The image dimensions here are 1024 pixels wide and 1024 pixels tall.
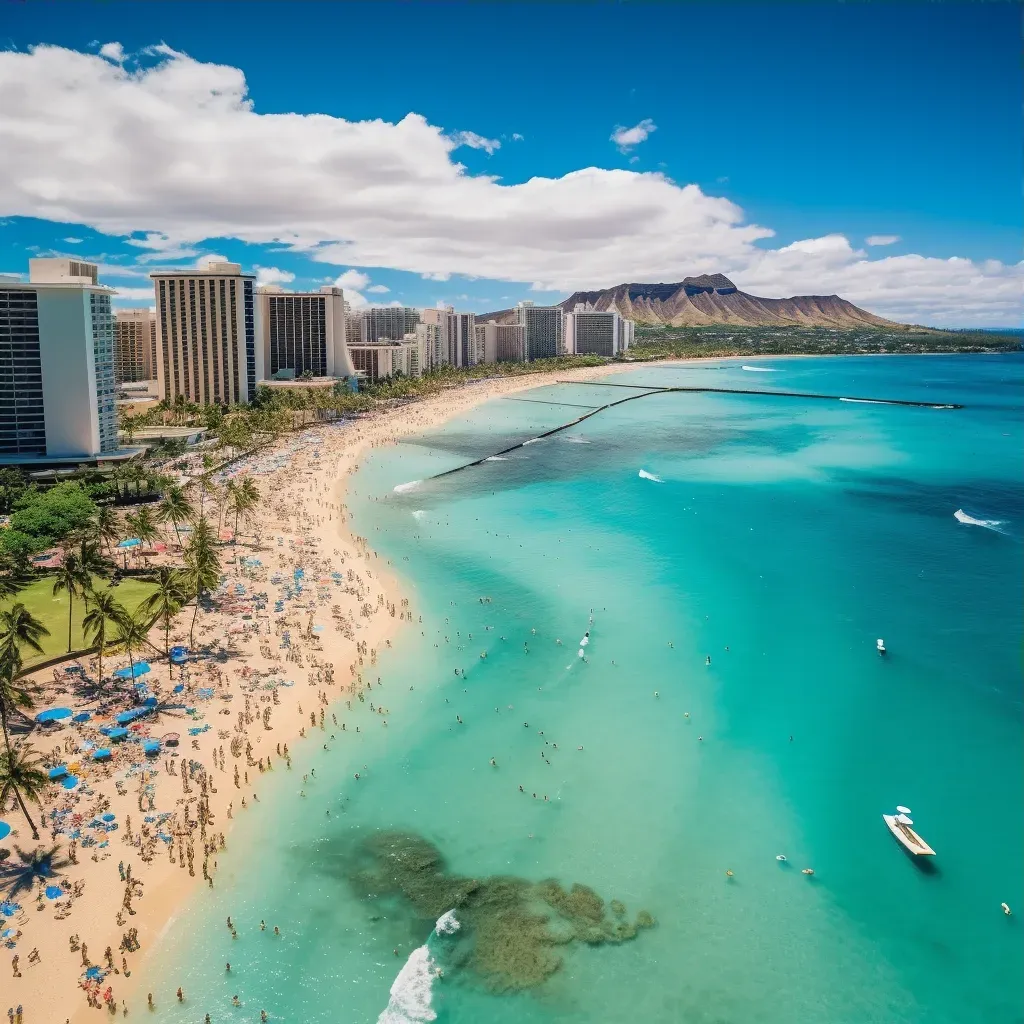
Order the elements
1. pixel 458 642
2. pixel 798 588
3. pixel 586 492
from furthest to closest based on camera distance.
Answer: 1. pixel 586 492
2. pixel 798 588
3. pixel 458 642

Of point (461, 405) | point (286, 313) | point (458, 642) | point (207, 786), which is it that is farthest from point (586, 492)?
point (286, 313)

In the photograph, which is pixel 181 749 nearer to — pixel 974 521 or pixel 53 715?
pixel 53 715

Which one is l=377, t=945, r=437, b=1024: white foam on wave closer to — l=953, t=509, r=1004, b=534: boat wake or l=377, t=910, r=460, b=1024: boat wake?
l=377, t=910, r=460, b=1024: boat wake

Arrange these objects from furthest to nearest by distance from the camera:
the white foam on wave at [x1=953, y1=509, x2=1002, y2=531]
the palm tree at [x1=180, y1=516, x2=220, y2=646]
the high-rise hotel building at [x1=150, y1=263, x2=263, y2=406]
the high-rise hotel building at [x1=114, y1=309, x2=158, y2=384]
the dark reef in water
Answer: the high-rise hotel building at [x1=114, y1=309, x2=158, y2=384], the high-rise hotel building at [x1=150, y1=263, x2=263, y2=406], the white foam on wave at [x1=953, y1=509, x2=1002, y2=531], the palm tree at [x1=180, y1=516, x2=220, y2=646], the dark reef in water

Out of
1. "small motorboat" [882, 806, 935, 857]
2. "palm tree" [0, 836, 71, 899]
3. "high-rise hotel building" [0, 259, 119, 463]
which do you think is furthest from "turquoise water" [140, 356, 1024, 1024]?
"high-rise hotel building" [0, 259, 119, 463]

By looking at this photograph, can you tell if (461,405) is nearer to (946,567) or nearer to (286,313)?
(286,313)

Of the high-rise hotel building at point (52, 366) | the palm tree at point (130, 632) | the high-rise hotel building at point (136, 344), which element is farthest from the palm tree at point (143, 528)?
the high-rise hotel building at point (136, 344)

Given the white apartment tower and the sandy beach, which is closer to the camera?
the sandy beach
